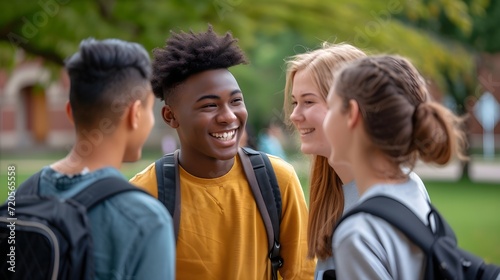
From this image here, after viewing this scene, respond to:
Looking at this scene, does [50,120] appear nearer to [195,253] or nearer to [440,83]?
[440,83]

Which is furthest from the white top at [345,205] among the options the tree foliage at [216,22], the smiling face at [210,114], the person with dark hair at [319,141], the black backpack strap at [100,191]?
the tree foliage at [216,22]

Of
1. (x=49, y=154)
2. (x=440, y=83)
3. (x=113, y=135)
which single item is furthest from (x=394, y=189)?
(x=49, y=154)

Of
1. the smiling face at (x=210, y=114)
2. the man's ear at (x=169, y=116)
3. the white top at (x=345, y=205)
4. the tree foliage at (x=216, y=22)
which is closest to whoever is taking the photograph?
the white top at (x=345, y=205)

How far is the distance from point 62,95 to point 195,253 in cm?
3409

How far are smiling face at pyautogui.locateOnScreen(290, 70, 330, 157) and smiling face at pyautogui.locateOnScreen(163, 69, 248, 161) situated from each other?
237mm

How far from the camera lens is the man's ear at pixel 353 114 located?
2078 mm

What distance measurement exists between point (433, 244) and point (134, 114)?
89cm

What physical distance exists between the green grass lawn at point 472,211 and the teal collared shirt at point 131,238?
4583 mm

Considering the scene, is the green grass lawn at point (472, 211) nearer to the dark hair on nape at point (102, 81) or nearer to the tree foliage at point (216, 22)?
the tree foliage at point (216, 22)

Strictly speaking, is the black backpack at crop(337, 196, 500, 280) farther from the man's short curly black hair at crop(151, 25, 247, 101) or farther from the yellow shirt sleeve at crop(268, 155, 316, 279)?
the man's short curly black hair at crop(151, 25, 247, 101)

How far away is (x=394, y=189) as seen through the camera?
6.77ft

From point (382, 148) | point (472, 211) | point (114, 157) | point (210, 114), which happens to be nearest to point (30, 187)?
point (114, 157)

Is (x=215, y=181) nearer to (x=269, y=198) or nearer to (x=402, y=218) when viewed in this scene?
(x=269, y=198)

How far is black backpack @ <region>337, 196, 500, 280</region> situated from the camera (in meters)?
1.94
